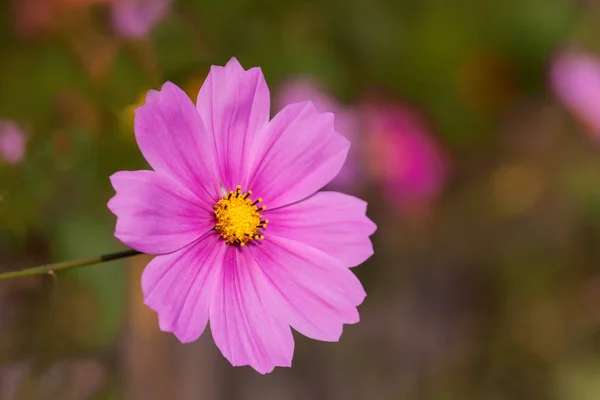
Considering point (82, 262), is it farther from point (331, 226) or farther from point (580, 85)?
point (580, 85)

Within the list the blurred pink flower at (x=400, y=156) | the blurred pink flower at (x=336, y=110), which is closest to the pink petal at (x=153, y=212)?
the blurred pink flower at (x=336, y=110)

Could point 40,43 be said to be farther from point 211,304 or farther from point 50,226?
point 211,304

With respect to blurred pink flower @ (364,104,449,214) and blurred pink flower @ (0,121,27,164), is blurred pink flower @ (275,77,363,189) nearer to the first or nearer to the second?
blurred pink flower @ (364,104,449,214)

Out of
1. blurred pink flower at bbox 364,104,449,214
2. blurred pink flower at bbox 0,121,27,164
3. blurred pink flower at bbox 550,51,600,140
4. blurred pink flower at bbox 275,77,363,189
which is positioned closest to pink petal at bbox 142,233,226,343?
blurred pink flower at bbox 0,121,27,164

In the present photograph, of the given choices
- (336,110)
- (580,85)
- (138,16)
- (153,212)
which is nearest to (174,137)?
(153,212)

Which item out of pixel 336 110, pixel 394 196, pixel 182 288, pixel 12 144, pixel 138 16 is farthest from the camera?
pixel 394 196

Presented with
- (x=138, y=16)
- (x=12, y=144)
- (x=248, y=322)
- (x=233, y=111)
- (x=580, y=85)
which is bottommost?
(x=248, y=322)
